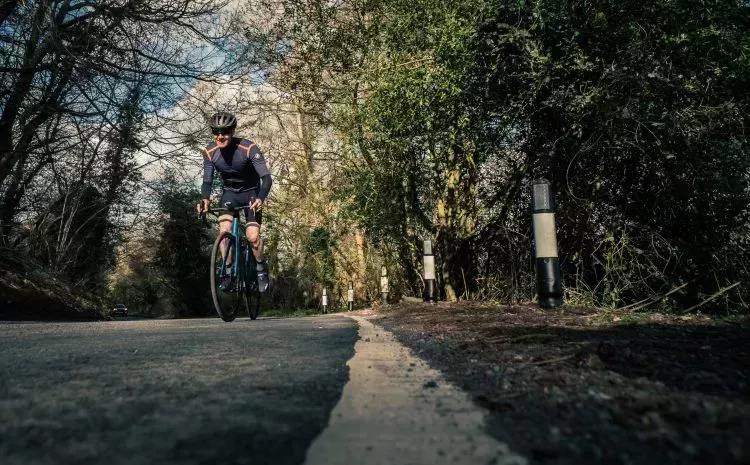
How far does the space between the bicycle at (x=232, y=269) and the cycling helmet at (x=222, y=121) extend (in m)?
0.97

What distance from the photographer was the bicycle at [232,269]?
7.58 meters

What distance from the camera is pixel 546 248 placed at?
18.0ft

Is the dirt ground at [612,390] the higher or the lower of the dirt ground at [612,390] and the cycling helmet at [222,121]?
the lower

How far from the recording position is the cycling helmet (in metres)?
7.17

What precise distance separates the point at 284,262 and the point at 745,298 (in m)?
22.4

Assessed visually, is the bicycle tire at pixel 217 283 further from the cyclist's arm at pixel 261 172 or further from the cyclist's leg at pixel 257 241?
the cyclist's arm at pixel 261 172

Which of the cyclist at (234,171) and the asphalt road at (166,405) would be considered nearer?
the asphalt road at (166,405)

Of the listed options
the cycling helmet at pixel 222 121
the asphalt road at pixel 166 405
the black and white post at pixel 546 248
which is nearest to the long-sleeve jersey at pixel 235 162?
the cycling helmet at pixel 222 121

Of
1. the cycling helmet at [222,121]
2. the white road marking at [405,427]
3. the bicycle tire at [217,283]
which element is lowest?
the white road marking at [405,427]

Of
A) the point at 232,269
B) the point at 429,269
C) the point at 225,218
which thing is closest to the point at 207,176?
the point at 225,218

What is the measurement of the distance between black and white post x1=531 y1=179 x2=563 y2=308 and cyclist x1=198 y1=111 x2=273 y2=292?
310 centimetres

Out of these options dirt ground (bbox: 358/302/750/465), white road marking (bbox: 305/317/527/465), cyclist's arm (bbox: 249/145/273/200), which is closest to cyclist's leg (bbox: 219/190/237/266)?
cyclist's arm (bbox: 249/145/273/200)

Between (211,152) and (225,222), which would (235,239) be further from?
(211,152)

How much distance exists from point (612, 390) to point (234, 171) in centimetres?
616
